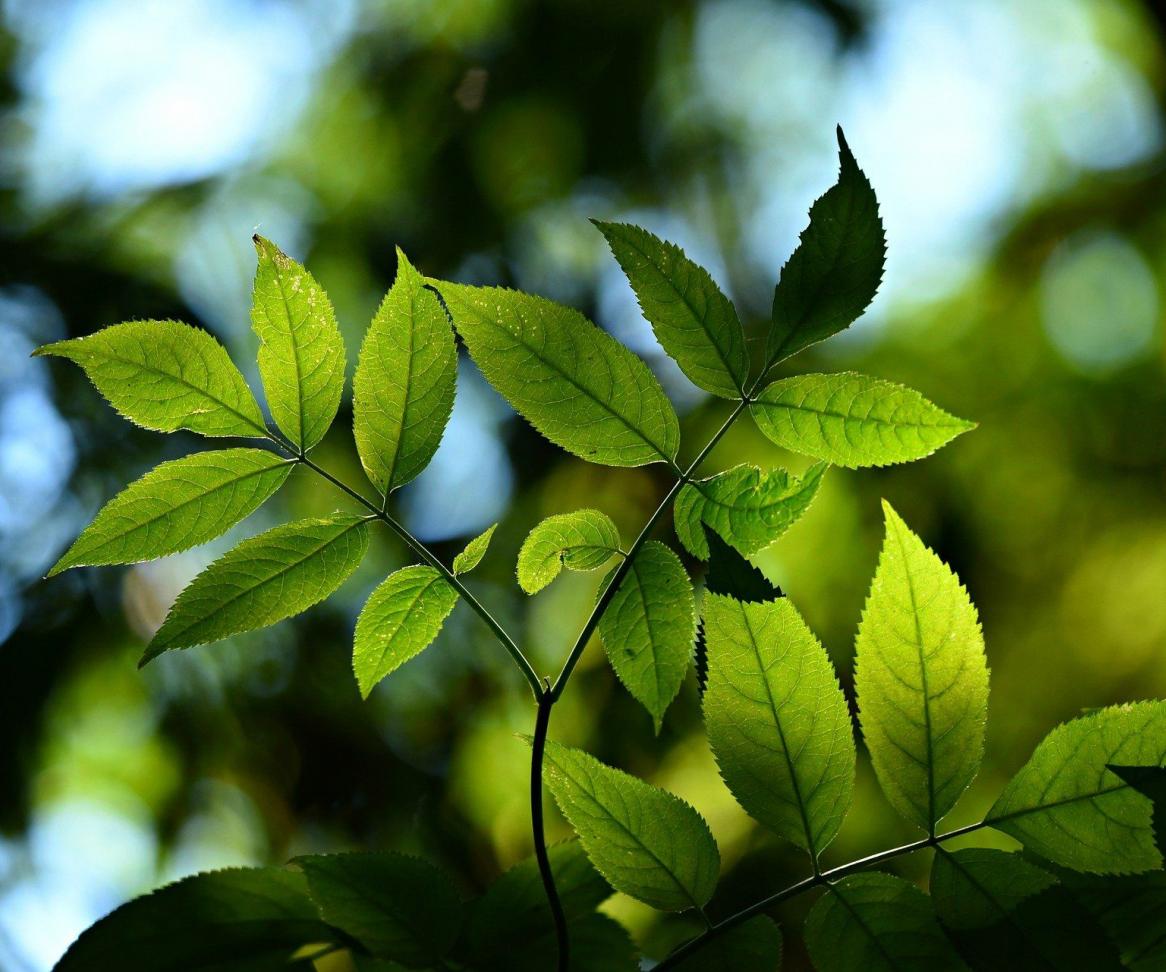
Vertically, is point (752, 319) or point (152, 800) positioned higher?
point (752, 319)

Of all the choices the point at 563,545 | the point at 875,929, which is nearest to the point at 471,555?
the point at 563,545

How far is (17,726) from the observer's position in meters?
2.24

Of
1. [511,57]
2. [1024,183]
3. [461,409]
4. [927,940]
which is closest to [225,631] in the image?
[927,940]

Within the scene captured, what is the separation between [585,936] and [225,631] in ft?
0.87

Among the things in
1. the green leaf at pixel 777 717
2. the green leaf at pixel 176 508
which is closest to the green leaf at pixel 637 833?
the green leaf at pixel 777 717

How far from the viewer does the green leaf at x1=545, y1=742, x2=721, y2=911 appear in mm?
490

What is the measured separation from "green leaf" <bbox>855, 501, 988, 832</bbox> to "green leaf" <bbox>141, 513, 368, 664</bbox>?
29 cm

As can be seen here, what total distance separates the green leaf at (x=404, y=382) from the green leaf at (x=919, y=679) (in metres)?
0.26

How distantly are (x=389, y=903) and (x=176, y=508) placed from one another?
0.83ft

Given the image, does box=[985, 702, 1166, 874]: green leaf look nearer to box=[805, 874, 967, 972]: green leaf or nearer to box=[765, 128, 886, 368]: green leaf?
box=[805, 874, 967, 972]: green leaf

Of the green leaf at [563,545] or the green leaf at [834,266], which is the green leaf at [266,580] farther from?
the green leaf at [834,266]

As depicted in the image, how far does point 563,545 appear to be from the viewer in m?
0.56

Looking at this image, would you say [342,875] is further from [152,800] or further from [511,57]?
[511,57]

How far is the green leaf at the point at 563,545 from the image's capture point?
564mm
